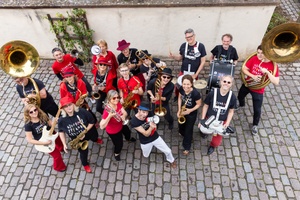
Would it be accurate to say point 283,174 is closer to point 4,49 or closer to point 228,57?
point 228,57

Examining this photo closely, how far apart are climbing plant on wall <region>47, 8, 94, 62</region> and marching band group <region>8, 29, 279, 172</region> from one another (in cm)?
165

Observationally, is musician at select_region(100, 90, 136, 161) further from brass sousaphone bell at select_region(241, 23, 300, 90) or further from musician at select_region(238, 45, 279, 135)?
brass sousaphone bell at select_region(241, 23, 300, 90)

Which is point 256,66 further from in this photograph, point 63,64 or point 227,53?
point 63,64

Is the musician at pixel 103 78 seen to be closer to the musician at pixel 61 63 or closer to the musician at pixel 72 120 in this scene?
the musician at pixel 61 63

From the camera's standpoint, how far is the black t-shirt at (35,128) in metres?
4.40

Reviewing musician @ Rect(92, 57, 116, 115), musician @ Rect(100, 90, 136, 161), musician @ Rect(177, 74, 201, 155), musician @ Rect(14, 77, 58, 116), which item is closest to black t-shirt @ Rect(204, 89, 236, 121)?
musician @ Rect(177, 74, 201, 155)

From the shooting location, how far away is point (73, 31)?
7.20m

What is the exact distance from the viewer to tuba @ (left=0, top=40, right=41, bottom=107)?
4.98m

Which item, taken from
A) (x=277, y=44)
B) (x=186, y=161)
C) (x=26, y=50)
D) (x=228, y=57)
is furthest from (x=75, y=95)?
(x=277, y=44)

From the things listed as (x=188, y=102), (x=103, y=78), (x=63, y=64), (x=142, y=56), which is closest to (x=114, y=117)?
(x=103, y=78)

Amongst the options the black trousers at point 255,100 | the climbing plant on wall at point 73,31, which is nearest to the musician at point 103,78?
the climbing plant on wall at point 73,31

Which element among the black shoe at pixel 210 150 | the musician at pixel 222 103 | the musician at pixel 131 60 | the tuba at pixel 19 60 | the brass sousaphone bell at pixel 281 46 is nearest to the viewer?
the musician at pixel 222 103

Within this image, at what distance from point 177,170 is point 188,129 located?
943mm

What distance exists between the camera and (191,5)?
254 inches
